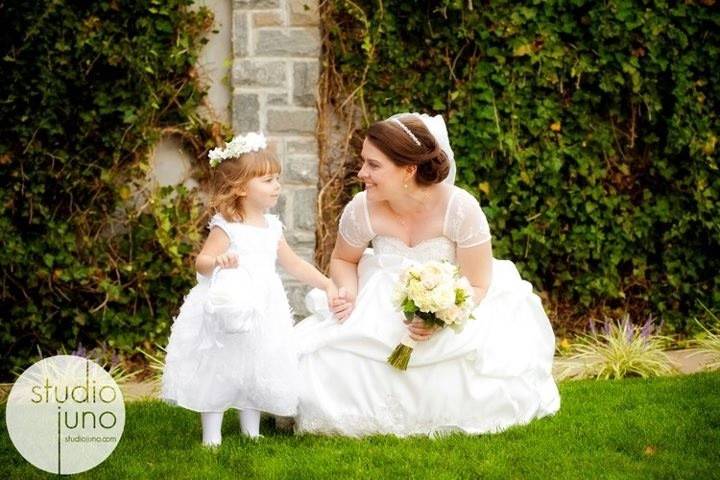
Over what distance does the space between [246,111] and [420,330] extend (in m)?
2.66

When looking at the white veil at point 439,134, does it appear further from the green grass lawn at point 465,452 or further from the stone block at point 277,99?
the stone block at point 277,99

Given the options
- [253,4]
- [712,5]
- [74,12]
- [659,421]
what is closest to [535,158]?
[712,5]

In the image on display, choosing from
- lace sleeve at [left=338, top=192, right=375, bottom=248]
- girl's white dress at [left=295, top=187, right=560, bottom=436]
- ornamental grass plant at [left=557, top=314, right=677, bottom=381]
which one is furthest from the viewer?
ornamental grass plant at [left=557, top=314, right=677, bottom=381]

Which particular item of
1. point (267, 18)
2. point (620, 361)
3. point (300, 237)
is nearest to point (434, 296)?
point (620, 361)

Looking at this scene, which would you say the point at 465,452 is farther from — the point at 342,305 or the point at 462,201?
the point at 462,201

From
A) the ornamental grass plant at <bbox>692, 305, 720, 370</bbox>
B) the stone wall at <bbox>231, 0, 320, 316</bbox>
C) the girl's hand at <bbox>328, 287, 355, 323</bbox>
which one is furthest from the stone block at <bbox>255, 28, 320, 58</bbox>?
the ornamental grass plant at <bbox>692, 305, 720, 370</bbox>

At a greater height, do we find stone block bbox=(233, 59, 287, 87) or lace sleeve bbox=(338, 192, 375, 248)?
stone block bbox=(233, 59, 287, 87)

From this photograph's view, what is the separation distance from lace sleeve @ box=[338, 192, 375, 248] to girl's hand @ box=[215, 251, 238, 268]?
2.91ft

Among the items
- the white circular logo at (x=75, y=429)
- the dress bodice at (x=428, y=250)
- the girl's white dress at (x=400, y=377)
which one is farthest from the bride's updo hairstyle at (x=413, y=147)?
the white circular logo at (x=75, y=429)

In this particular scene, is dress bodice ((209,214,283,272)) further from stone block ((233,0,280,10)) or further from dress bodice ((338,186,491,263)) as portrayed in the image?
stone block ((233,0,280,10))

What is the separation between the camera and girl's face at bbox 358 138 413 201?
463 centimetres

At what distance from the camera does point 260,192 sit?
4.37m

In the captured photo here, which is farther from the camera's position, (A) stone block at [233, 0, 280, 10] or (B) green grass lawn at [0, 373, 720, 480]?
(A) stone block at [233, 0, 280, 10]

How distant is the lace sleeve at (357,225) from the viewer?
4891 millimetres
